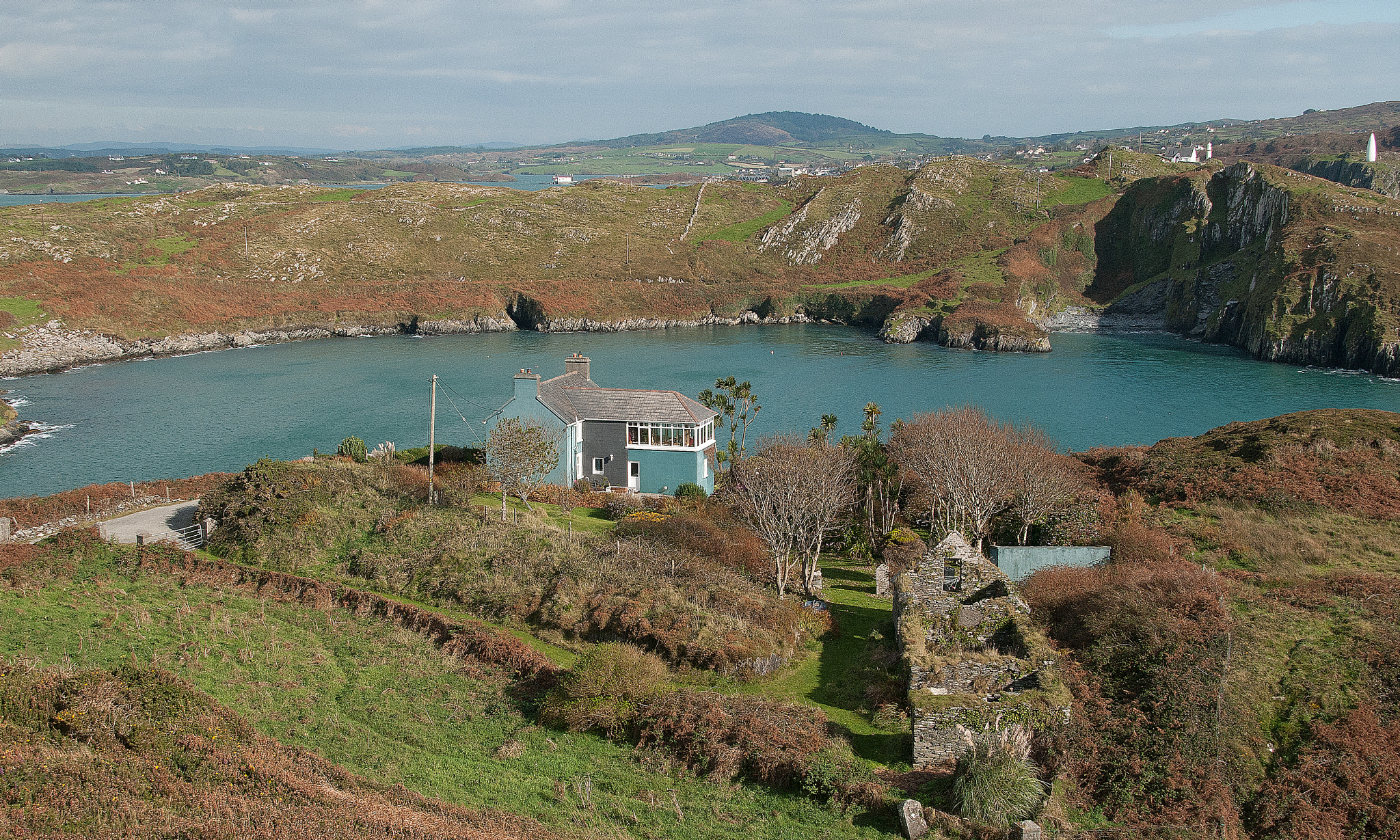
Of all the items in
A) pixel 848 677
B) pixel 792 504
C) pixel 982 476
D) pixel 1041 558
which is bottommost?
pixel 848 677

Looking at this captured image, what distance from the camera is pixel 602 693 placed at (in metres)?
16.6

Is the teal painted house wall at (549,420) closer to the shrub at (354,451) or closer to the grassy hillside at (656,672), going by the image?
the shrub at (354,451)

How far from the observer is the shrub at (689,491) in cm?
3788

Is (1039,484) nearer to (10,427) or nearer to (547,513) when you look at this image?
(547,513)

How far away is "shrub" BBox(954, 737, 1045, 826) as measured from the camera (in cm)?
1260

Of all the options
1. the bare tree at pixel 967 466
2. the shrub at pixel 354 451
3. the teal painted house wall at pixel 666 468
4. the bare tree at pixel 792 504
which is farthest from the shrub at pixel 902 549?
the shrub at pixel 354 451

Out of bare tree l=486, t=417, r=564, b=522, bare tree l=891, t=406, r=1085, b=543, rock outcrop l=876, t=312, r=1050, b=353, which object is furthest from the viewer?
rock outcrop l=876, t=312, r=1050, b=353

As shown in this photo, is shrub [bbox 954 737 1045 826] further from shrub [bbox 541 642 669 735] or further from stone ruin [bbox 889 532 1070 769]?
shrub [bbox 541 642 669 735]

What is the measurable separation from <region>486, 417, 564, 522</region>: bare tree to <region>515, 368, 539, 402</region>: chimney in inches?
197

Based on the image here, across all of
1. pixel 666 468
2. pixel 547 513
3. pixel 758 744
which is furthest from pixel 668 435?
pixel 758 744

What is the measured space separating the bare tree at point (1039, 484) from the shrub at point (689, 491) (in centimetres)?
1344

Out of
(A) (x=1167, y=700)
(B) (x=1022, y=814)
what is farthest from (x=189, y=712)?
(A) (x=1167, y=700)

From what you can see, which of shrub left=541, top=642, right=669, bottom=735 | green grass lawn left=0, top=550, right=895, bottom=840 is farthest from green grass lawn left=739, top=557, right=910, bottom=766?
shrub left=541, top=642, right=669, bottom=735

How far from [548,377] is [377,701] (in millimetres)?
61461
